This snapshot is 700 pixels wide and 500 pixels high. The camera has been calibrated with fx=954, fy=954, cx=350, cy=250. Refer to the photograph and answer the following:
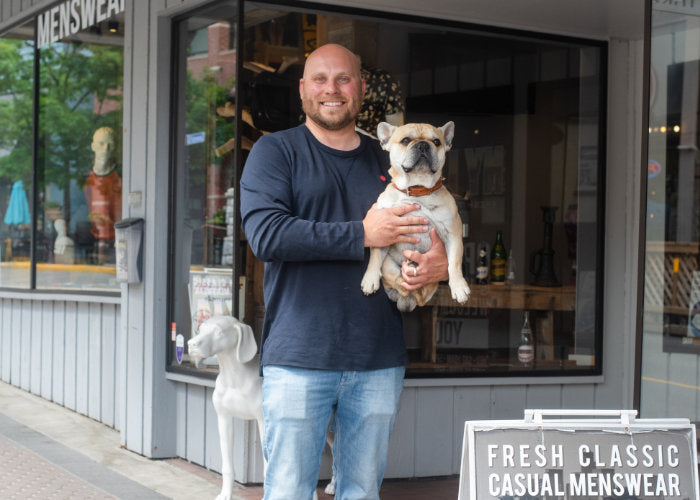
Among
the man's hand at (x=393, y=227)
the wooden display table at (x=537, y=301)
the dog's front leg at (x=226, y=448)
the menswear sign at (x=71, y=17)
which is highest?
the menswear sign at (x=71, y=17)

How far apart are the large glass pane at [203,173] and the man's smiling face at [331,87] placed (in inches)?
94.9

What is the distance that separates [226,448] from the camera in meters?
4.78

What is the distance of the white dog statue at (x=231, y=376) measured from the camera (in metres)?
4.48

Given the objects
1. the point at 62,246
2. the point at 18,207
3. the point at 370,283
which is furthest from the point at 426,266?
the point at 18,207

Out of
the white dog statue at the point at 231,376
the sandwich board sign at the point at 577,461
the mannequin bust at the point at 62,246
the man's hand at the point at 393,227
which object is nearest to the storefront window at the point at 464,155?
the white dog statue at the point at 231,376

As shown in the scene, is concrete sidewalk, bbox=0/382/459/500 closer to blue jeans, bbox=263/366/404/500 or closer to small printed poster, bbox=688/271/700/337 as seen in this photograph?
small printed poster, bbox=688/271/700/337

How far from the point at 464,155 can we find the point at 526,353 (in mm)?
1320

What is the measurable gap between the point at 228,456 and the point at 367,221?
90.2 inches

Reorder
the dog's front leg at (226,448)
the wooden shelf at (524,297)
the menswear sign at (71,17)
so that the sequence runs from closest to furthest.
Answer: the dog's front leg at (226,448) < the wooden shelf at (524,297) < the menswear sign at (71,17)

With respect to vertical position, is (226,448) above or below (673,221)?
below

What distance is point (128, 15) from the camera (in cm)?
611

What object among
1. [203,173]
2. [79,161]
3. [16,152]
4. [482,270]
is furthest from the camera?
[16,152]

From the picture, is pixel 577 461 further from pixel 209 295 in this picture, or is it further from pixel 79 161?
pixel 79 161

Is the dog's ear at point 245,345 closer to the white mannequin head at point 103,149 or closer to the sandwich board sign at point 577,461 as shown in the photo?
the sandwich board sign at point 577,461
